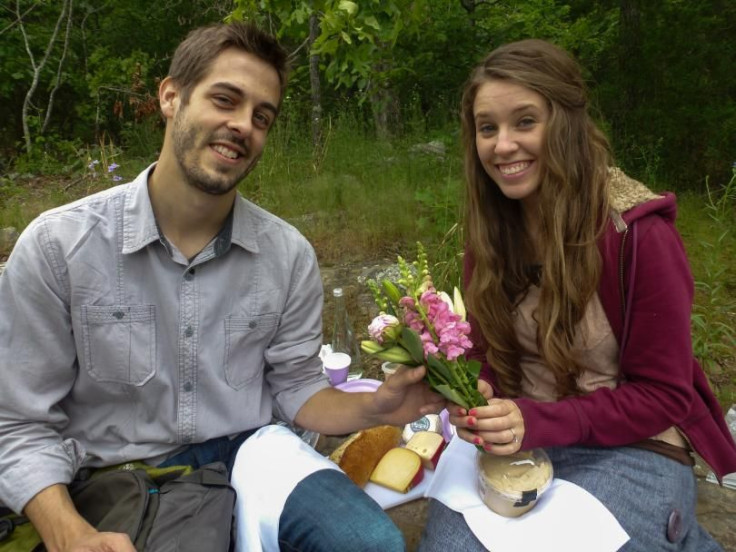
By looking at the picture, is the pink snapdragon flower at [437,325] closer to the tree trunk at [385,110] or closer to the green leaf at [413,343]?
the green leaf at [413,343]

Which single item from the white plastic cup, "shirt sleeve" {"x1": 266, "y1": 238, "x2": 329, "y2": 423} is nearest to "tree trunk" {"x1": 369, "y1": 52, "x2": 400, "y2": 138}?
the white plastic cup

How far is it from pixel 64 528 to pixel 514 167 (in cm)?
186

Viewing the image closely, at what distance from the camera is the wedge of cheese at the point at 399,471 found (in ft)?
7.84

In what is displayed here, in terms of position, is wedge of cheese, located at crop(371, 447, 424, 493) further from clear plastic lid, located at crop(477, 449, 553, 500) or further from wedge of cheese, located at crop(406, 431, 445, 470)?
clear plastic lid, located at crop(477, 449, 553, 500)

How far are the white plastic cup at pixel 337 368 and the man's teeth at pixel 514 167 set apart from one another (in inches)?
61.6

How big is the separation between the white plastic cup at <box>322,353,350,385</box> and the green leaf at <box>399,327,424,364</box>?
4.92ft

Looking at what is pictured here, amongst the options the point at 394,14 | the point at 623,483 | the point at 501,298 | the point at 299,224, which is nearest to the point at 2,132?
the point at 299,224

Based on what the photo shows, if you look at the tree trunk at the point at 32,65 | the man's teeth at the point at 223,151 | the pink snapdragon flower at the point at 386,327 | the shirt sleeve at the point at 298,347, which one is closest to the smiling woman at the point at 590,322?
the pink snapdragon flower at the point at 386,327

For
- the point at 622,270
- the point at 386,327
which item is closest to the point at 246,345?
the point at 386,327

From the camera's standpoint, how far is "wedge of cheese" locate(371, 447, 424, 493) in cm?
239

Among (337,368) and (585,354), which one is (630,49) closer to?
(337,368)

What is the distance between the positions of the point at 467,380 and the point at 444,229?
2744 millimetres

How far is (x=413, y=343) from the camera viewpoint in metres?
1.49

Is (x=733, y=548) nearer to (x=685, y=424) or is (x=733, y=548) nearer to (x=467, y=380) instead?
(x=685, y=424)
